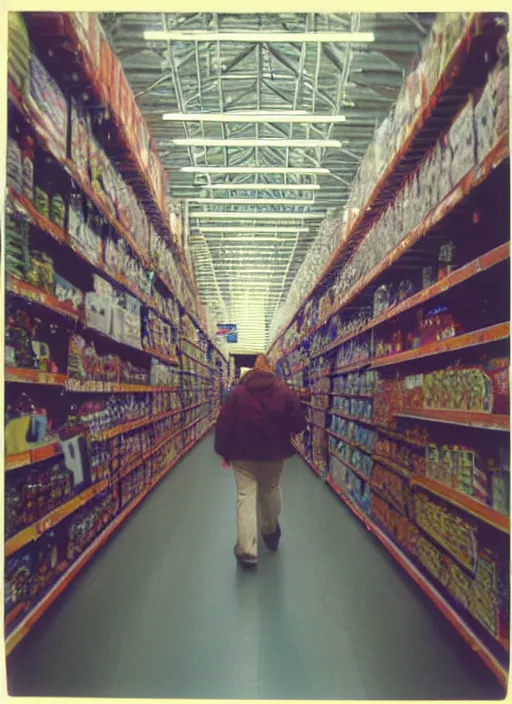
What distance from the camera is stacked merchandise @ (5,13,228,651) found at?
5.93ft

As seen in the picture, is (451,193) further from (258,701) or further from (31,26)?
(258,701)

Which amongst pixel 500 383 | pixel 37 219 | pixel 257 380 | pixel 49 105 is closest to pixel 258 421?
pixel 257 380

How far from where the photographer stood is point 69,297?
2469mm

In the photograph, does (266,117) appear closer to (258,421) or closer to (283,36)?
(283,36)

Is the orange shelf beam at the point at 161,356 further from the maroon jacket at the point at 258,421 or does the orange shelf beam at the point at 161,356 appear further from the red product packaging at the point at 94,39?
the red product packaging at the point at 94,39

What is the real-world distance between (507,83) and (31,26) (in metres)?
1.65

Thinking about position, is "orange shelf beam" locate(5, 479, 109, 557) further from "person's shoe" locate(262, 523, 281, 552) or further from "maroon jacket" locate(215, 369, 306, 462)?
"person's shoe" locate(262, 523, 281, 552)

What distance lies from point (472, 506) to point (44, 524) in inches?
66.9

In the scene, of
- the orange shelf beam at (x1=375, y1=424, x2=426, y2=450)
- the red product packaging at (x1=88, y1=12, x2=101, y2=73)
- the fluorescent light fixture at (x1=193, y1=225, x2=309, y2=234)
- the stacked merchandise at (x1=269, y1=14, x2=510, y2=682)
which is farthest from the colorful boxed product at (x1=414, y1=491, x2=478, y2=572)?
the fluorescent light fixture at (x1=193, y1=225, x2=309, y2=234)

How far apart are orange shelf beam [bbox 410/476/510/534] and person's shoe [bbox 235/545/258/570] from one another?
1014mm

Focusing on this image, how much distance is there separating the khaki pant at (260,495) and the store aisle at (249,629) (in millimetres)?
126

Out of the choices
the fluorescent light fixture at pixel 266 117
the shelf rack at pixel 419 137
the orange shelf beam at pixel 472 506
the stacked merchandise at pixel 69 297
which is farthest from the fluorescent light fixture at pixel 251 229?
the orange shelf beam at pixel 472 506

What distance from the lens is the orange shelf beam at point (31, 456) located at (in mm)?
1720

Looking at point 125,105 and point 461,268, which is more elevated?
point 125,105
